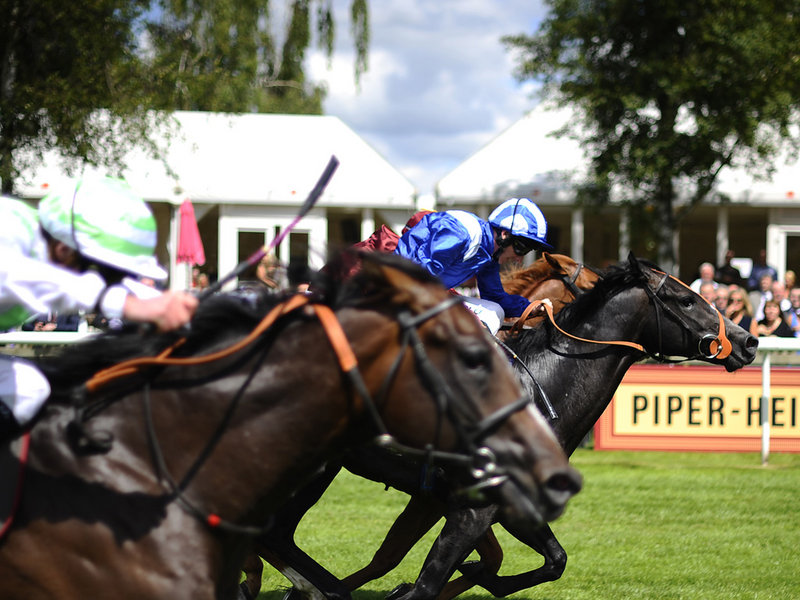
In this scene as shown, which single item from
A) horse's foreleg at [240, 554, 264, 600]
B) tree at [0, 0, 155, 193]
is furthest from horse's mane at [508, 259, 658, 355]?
tree at [0, 0, 155, 193]

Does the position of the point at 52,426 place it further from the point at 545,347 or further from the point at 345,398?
the point at 545,347

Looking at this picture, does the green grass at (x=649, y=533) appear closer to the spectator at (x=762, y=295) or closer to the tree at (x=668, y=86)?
the spectator at (x=762, y=295)

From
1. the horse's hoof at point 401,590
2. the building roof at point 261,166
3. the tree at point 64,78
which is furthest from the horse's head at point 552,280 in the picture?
the building roof at point 261,166

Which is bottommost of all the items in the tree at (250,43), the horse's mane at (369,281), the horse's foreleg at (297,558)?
the horse's foreleg at (297,558)

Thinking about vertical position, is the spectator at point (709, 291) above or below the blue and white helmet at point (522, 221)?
below

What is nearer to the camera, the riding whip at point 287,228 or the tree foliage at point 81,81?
the riding whip at point 287,228

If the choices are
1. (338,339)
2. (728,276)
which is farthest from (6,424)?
(728,276)

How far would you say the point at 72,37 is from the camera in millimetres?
12984

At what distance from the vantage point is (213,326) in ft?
8.84

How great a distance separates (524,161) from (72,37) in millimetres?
9164

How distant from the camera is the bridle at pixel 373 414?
Result: 2445 millimetres

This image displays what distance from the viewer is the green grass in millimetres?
5648

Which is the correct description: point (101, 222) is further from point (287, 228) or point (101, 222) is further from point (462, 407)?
point (462, 407)

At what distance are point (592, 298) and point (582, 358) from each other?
1.22 feet
